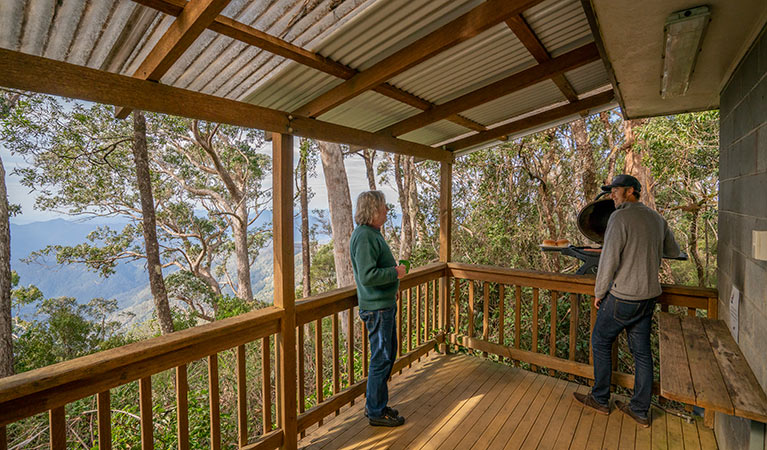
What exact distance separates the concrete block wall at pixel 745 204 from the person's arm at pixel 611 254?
51 cm

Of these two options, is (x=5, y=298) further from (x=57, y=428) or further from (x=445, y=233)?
(x=445, y=233)

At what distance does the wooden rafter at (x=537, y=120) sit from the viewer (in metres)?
3.03

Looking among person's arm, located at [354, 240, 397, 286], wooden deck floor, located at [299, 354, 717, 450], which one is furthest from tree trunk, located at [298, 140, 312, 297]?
person's arm, located at [354, 240, 397, 286]

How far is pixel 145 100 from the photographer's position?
162cm

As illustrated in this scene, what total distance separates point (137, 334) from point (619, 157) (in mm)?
12526

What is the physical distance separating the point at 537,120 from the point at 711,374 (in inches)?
96.7

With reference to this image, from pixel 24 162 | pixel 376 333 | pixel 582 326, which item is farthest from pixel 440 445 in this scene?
pixel 24 162

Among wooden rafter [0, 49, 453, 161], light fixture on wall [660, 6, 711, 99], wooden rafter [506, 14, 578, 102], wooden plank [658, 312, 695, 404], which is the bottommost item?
wooden plank [658, 312, 695, 404]

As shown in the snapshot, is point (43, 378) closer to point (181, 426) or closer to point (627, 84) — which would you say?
point (181, 426)

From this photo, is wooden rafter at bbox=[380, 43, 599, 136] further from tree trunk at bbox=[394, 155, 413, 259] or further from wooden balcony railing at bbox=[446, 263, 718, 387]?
tree trunk at bbox=[394, 155, 413, 259]

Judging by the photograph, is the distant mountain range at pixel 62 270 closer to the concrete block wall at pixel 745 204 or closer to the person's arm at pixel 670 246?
the person's arm at pixel 670 246

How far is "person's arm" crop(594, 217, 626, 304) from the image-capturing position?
7.54ft

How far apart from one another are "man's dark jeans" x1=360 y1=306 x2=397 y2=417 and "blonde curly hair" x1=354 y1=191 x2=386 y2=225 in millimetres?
619

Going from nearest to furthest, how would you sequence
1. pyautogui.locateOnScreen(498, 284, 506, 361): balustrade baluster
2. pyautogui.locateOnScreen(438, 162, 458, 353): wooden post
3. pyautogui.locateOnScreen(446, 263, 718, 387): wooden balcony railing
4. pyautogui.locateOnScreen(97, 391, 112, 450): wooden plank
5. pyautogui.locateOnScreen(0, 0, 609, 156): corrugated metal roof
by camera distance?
pyautogui.locateOnScreen(0, 0, 609, 156): corrugated metal roof → pyautogui.locateOnScreen(97, 391, 112, 450): wooden plank → pyautogui.locateOnScreen(446, 263, 718, 387): wooden balcony railing → pyautogui.locateOnScreen(498, 284, 506, 361): balustrade baluster → pyautogui.locateOnScreen(438, 162, 458, 353): wooden post
